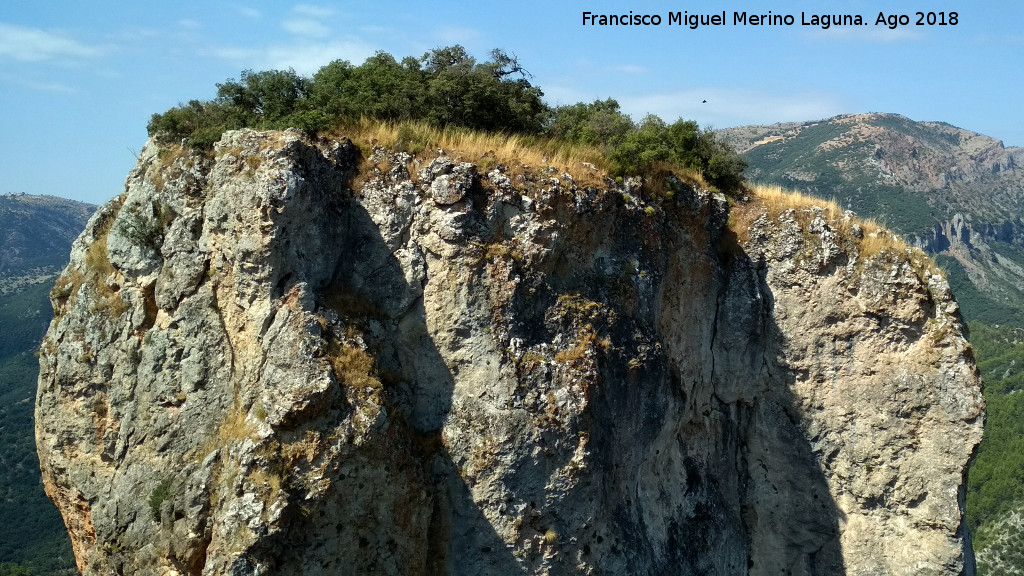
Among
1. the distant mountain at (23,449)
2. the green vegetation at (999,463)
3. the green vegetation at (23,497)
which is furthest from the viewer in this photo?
the green vegetation at (999,463)

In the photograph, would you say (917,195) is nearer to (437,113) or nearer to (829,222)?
(829,222)

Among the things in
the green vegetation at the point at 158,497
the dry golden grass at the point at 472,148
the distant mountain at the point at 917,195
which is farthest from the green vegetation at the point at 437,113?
the distant mountain at the point at 917,195

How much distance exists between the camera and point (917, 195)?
14700 cm

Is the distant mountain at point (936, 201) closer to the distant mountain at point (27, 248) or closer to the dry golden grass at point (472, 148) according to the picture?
the dry golden grass at point (472, 148)

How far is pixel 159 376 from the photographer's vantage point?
37.2ft

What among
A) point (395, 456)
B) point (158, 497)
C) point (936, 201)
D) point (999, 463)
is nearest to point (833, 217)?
point (395, 456)

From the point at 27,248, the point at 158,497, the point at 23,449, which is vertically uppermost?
the point at 158,497

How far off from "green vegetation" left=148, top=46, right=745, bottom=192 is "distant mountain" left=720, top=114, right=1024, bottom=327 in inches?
4308

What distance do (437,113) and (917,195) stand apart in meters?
159

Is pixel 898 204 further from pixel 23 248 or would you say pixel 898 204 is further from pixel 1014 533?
pixel 23 248

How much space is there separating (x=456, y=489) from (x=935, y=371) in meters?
11.3

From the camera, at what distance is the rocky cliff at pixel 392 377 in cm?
1024

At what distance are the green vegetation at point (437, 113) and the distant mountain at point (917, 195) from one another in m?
109

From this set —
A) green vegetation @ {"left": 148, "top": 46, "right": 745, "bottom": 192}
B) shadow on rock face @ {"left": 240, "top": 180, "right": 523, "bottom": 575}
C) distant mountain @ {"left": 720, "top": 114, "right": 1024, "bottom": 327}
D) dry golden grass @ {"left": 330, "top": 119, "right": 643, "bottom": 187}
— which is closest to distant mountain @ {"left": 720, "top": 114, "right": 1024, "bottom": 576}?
distant mountain @ {"left": 720, "top": 114, "right": 1024, "bottom": 327}
